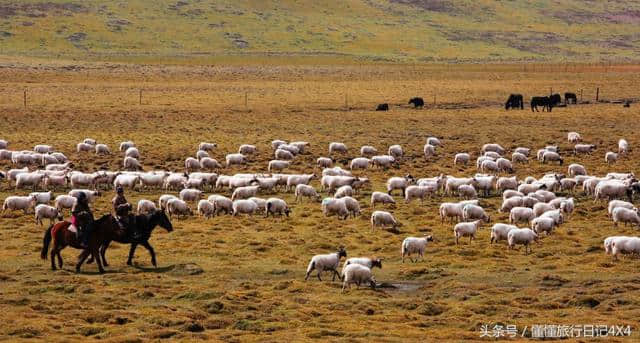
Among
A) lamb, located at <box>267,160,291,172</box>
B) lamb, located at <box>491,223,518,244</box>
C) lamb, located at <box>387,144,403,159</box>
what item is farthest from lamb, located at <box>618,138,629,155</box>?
lamb, located at <box>491,223,518,244</box>

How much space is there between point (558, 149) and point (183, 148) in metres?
16.3

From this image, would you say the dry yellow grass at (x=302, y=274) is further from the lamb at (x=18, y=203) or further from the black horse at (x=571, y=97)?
the black horse at (x=571, y=97)

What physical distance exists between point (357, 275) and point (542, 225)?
6783 mm

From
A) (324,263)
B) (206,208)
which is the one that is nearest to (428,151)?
(206,208)

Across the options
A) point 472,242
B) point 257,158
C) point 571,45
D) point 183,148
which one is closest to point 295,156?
point 257,158

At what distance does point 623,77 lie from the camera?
89625 millimetres

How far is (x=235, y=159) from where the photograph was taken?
35.2 m

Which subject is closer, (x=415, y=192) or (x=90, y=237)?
(x=90, y=237)

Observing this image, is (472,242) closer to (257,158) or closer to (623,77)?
(257,158)

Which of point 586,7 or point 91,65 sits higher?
point 586,7

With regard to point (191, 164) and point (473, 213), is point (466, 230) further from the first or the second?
point (191, 164)

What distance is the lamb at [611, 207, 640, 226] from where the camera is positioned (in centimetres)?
2358

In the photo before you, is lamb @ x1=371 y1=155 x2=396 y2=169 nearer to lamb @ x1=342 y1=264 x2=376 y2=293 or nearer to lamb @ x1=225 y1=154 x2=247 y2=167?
lamb @ x1=225 y1=154 x2=247 y2=167

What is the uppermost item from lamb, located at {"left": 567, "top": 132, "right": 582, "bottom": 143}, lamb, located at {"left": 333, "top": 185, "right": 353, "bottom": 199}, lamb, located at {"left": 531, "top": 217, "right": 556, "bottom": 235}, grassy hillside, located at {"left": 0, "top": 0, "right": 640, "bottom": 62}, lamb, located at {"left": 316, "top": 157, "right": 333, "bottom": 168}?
grassy hillside, located at {"left": 0, "top": 0, "right": 640, "bottom": 62}
